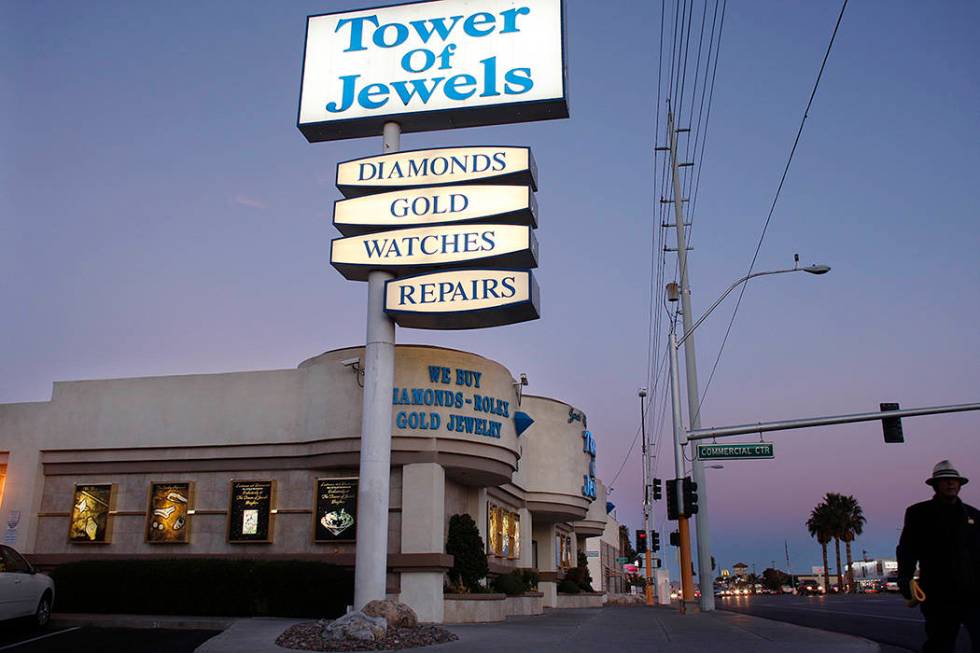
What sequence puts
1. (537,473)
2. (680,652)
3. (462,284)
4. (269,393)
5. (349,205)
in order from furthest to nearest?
(537,473)
(269,393)
(349,205)
(462,284)
(680,652)

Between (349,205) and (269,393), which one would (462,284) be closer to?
(349,205)

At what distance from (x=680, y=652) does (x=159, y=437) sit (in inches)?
684

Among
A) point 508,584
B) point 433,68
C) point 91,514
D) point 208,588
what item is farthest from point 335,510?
point 433,68

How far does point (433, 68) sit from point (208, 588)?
47.6ft

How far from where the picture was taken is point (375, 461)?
17.9 meters

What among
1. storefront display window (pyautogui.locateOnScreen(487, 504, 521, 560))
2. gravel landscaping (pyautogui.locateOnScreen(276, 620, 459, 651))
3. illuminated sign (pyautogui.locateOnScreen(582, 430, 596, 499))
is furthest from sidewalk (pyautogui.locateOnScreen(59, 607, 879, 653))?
illuminated sign (pyautogui.locateOnScreen(582, 430, 596, 499))

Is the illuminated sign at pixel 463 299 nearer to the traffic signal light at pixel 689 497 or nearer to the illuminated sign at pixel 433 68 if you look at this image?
the illuminated sign at pixel 433 68

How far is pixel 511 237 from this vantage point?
18.3 m

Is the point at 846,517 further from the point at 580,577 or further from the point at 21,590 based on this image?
the point at 21,590

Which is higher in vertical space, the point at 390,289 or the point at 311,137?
the point at 311,137

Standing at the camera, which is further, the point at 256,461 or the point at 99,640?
the point at 256,461

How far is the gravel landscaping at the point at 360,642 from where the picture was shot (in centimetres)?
1438

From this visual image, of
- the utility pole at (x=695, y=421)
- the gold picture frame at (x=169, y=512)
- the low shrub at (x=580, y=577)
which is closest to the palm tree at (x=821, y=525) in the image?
the low shrub at (x=580, y=577)

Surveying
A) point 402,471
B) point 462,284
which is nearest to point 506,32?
point 462,284
